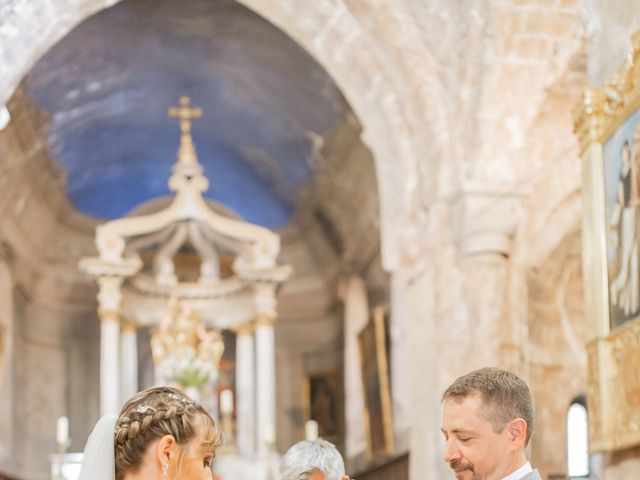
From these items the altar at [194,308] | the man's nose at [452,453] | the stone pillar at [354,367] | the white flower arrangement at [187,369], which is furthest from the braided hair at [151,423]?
the stone pillar at [354,367]

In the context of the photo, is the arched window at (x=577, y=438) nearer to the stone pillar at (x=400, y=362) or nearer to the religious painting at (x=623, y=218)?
the stone pillar at (x=400, y=362)

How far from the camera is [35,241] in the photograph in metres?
17.2

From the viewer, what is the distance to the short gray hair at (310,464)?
4.93 meters

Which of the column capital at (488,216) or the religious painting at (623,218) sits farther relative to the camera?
the column capital at (488,216)

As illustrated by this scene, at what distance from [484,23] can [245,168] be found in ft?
28.5

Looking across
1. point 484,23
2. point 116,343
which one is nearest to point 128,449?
point 484,23

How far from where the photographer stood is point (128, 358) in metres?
16.2

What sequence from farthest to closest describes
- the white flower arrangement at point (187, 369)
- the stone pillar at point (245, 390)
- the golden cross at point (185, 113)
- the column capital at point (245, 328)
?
the column capital at point (245, 328) < the golden cross at point (185, 113) < the stone pillar at point (245, 390) < the white flower arrangement at point (187, 369)

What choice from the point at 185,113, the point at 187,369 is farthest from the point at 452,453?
the point at 185,113

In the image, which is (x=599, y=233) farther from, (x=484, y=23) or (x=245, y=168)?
(x=245, y=168)

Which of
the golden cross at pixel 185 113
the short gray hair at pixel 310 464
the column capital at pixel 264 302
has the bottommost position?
the short gray hair at pixel 310 464

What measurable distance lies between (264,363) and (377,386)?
1.50 meters

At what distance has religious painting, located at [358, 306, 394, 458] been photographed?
15.3 meters

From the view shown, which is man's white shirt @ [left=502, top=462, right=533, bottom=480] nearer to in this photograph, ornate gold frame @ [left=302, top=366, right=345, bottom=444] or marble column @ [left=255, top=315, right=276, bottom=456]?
marble column @ [left=255, top=315, right=276, bottom=456]
